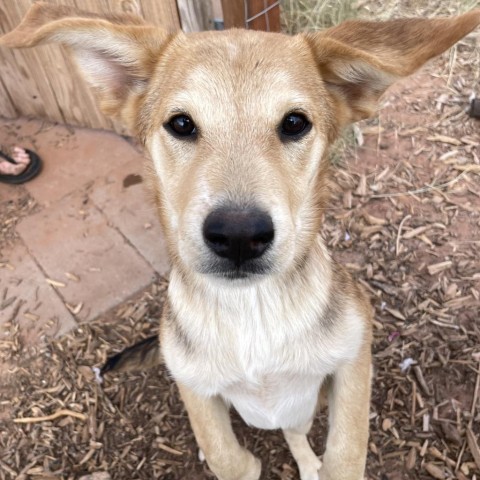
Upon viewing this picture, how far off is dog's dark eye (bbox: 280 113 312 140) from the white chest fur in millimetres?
649

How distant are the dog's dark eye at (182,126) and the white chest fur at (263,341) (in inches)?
27.5

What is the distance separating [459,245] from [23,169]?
3612 millimetres

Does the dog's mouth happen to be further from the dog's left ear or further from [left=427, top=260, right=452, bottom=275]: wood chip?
[left=427, top=260, right=452, bottom=275]: wood chip

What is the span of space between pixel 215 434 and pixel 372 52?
1.83 meters

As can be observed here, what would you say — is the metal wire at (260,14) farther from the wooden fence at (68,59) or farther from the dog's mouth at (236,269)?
the dog's mouth at (236,269)

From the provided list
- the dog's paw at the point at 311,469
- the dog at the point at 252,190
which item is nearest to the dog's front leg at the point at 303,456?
the dog's paw at the point at 311,469

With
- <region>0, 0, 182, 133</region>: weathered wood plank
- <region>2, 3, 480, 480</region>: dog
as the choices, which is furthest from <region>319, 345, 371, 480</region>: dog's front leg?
<region>0, 0, 182, 133</region>: weathered wood plank

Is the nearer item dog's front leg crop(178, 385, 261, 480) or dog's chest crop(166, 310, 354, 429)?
dog's chest crop(166, 310, 354, 429)

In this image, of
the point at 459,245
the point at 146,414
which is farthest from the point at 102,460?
the point at 459,245

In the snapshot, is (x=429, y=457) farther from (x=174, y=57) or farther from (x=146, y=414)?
(x=174, y=57)

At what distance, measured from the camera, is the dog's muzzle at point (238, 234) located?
1.81 meters

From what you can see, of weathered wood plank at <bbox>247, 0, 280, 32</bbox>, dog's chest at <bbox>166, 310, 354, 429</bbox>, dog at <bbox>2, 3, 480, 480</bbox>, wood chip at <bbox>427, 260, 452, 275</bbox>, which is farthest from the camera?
weathered wood plank at <bbox>247, 0, 280, 32</bbox>

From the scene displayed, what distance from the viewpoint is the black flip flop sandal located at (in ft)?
15.5

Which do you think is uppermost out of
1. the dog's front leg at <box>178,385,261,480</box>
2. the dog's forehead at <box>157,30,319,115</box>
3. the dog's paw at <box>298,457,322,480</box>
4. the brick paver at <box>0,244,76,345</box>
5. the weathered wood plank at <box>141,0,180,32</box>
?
the dog's forehead at <box>157,30,319,115</box>
